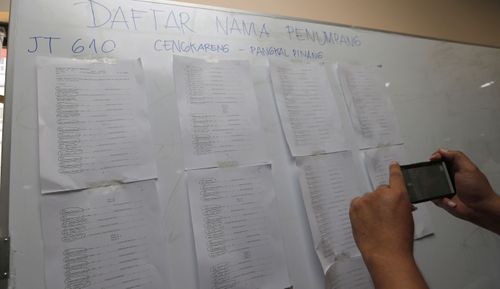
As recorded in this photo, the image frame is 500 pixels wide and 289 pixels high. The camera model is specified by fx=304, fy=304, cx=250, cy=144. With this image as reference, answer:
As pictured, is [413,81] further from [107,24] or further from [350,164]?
[107,24]

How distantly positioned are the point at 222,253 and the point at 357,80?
2.19 feet

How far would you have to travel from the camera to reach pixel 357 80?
38.1 inches

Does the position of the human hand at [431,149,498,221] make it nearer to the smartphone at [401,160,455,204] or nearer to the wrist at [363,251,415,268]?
the smartphone at [401,160,455,204]

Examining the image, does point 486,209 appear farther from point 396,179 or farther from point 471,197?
point 396,179

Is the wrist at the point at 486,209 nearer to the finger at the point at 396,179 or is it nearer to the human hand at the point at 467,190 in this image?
the human hand at the point at 467,190

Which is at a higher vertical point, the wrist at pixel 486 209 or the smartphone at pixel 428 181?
the smartphone at pixel 428 181

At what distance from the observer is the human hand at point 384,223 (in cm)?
52

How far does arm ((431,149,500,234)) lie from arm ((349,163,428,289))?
1.01 ft

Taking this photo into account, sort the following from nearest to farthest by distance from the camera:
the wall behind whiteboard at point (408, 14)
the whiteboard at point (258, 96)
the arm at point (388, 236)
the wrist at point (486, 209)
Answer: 1. the arm at point (388, 236)
2. the whiteboard at point (258, 96)
3. the wrist at point (486, 209)
4. the wall behind whiteboard at point (408, 14)

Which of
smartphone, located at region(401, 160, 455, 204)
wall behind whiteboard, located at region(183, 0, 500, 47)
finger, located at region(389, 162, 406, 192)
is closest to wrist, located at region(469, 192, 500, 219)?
smartphone, located at region(401, 160, 455, 204)

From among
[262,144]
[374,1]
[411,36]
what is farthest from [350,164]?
[374,1]

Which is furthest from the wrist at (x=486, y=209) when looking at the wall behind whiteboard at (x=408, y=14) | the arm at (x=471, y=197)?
the wall behind whiteboard at (x=408, y=14)

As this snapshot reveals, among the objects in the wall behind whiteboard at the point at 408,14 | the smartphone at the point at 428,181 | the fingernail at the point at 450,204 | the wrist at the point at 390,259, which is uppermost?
the wall behind whiteboard at the point at 408,14

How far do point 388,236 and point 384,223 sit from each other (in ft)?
0.08
